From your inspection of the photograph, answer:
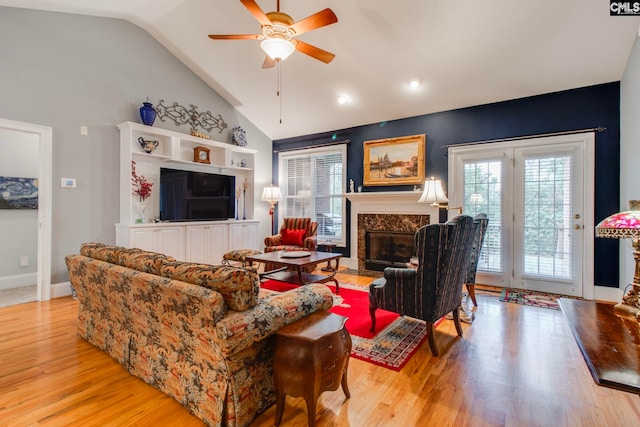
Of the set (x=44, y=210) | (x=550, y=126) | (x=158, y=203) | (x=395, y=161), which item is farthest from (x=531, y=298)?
(x=44, y=210)

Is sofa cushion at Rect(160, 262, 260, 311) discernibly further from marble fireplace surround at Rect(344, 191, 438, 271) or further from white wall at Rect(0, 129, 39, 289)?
white wall at Rect(0, 129, 39, 289)

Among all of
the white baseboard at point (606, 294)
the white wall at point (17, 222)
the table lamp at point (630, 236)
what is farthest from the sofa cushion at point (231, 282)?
the white wall at point (17, 222)

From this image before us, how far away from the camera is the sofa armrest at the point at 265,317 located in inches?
57.1

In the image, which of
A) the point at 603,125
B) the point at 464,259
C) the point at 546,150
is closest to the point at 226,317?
the point at 464,259

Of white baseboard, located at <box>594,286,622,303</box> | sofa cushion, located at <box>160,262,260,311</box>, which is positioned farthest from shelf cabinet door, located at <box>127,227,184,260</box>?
white baseboard, located at <box>594,286,622,303</box>

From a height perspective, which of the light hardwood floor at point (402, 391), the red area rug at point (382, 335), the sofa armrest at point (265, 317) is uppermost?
the sofa armrest at point (265, 317)

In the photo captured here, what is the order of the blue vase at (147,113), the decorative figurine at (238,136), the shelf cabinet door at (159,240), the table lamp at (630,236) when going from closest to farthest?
the table lamp at (630,236), the shelf cabinet door at (159,240), the blue vase at (147,113), the decorative figurine at (238,136)

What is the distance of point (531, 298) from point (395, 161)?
287 cm

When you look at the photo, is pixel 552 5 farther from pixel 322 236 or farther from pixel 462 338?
pixel 322 236

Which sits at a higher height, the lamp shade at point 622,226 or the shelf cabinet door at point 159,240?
the lamp shade at point 622,226

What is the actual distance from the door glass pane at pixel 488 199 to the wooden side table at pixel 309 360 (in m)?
3.82

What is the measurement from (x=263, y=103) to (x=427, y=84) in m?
2.94

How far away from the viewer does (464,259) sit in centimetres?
275

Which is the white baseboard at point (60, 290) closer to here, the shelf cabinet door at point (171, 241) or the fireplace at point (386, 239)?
the shelf cabinet door at point (171, 241)
